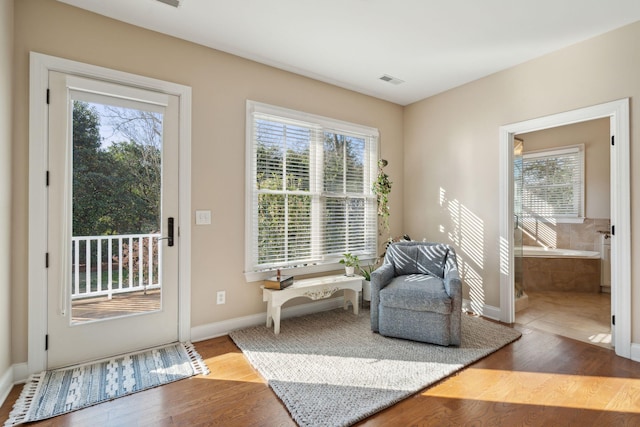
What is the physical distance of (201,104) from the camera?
9.52ft

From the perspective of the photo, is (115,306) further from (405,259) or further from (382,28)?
(382,28)

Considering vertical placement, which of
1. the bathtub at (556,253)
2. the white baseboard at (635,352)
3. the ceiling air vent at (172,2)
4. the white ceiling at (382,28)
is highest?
the white ceiling at (382,28)

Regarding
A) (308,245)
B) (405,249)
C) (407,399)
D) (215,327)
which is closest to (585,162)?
(405,249)

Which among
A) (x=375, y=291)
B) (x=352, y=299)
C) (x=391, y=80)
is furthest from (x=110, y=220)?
(x=391, y=80)

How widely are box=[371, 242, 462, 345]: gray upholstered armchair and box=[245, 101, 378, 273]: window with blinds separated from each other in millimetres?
810

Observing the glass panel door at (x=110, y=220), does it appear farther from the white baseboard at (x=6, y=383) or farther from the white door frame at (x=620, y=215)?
the white door frame at (x=620, y=215)

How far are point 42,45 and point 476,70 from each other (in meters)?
3.91

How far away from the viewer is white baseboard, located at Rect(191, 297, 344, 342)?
9.53 feet

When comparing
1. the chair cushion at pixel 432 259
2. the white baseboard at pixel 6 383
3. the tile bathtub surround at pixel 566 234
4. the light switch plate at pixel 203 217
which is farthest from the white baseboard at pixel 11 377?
the tile bathtub surround at pixel 566 234

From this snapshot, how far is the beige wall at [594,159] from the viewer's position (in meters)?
4.68

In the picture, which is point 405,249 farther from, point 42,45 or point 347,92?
point 42,45

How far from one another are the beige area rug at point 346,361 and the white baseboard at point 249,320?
8 cm

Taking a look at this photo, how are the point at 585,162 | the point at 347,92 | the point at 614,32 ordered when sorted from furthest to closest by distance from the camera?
the point at 585,162 → the point at 347,92 → the point at 614,32

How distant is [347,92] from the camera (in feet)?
13.0
